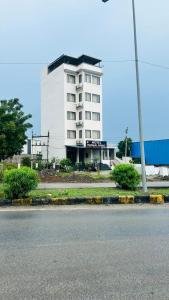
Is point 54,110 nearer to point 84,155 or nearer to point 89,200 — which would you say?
point 84,155

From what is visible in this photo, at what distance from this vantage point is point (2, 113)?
35781mm

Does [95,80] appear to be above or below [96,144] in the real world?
above

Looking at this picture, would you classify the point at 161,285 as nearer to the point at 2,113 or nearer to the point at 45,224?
the point at 45,224

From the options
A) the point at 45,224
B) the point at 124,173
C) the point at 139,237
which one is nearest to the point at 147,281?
the point at 139,237

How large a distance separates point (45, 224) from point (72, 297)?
179 inches

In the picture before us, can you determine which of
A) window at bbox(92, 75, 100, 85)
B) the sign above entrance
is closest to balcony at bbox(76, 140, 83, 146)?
the sign above entrance

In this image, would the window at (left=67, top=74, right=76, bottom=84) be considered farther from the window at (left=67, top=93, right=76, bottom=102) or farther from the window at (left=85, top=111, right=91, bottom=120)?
the window at (left=85, top=111, right=91, bottom=120)

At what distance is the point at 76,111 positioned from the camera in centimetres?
5644

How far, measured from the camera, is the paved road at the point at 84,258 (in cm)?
417

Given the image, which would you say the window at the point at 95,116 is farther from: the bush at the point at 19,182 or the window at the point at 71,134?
the bush at the point at 19,182

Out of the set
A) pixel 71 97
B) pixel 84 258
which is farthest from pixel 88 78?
pixel 84 258

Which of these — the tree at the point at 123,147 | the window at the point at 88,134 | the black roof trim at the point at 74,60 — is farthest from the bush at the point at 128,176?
the tree at the point at 123,147

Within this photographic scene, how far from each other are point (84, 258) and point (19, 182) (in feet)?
24.3

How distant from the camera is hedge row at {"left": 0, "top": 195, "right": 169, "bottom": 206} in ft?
40.7
